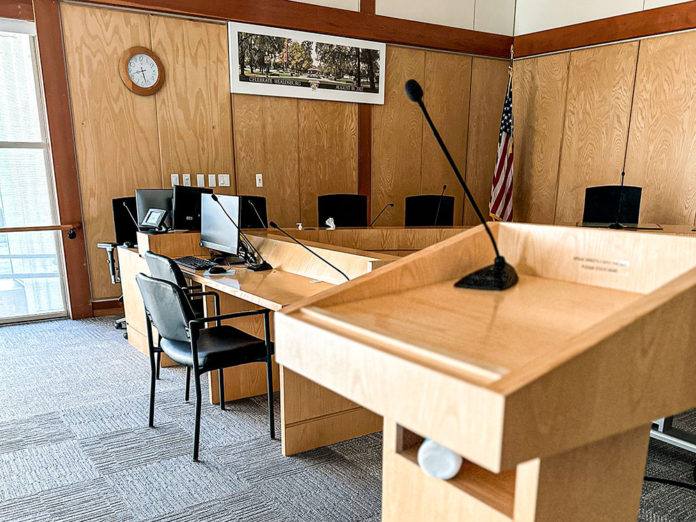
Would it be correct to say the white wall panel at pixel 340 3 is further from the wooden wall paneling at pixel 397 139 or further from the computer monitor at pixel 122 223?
the computer monitor at pixel 122 223

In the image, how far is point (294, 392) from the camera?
2.27m

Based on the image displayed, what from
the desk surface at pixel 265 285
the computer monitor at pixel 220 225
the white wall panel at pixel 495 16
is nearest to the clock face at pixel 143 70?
the computer monitor at pixel 220 225

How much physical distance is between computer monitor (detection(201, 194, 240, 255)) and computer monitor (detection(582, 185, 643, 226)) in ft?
10.6

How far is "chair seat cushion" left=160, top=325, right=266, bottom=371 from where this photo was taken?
2.27 m

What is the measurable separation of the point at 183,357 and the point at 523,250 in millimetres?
1662

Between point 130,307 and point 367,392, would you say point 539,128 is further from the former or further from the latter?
point 367,392

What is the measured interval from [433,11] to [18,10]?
13.2ft

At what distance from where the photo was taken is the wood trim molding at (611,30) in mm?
4738

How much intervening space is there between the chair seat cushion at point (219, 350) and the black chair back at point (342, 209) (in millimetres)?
2355

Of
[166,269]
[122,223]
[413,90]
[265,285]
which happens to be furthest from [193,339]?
[122,223]

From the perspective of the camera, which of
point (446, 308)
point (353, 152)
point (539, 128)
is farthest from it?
point (539, 128)

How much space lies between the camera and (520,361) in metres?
0.72

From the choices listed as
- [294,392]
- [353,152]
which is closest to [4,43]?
[353,152]

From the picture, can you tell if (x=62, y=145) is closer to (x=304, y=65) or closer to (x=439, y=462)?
(x=304, y=65)
